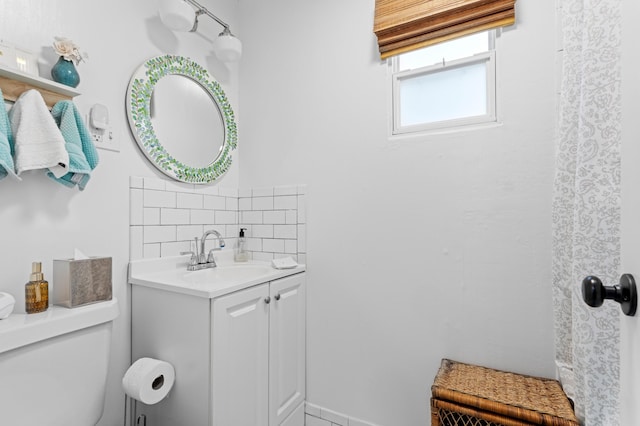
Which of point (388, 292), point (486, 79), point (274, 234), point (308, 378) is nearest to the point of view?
point (486, 79)

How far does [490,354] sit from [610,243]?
2.64ft

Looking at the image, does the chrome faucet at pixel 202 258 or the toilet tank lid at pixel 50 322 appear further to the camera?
the chrome faucet at pixel 202 258

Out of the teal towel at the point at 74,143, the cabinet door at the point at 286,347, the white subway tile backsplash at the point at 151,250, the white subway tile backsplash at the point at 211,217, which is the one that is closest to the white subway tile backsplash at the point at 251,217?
the white subway tile backsplash at the point at 211,217

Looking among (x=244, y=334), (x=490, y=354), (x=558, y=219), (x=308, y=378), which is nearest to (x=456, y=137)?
(x=558, y=219)

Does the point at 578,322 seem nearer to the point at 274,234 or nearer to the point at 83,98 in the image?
the point at 274,234

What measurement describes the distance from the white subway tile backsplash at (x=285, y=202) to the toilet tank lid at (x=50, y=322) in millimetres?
930

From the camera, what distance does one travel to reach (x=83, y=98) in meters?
1.27

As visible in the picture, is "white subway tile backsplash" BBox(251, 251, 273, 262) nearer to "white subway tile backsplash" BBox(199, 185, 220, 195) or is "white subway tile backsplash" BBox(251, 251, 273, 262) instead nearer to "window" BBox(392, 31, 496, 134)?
"white subway tile backsplash" BBox(199, 185, 220, 195)

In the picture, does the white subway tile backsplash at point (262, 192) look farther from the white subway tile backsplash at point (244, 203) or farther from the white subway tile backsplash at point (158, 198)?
the white subway tile backsplash at point (158, 198)

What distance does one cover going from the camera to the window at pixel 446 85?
4.58ft

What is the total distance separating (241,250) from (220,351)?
0.80 m

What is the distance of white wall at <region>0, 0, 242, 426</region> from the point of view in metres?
1.09

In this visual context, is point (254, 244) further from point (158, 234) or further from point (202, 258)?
point (158, 234)

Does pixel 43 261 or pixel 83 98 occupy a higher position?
pixel 83 98
